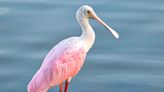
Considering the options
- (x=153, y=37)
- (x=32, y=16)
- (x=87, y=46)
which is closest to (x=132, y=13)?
(x=153, y=37)

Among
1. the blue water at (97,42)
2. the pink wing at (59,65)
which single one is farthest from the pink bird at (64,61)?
the blue water at (97,42)

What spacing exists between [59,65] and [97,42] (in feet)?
5.58

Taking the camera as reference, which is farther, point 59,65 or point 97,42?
point 97,42

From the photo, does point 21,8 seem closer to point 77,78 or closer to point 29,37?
point 29,37

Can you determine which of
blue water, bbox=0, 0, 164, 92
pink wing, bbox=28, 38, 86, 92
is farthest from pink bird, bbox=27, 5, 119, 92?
blue water, bbox=0, 0, 164, 92

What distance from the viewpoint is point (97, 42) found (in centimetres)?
913

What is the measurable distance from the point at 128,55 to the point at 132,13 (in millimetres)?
1148

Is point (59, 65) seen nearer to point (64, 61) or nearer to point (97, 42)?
point (64, 61)

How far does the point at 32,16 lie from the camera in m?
9.75

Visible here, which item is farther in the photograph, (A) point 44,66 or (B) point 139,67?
(B) point 139,67

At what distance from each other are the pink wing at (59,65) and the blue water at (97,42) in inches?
22.6

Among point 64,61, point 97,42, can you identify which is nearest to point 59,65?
point 64,61

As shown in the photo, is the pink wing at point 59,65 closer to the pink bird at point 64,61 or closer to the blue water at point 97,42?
the pink bird at point 64,61

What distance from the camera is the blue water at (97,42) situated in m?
8.30
